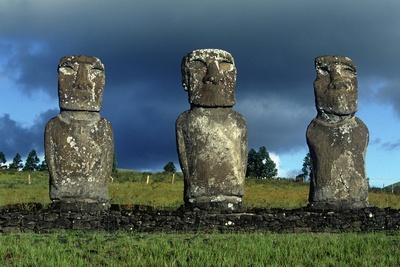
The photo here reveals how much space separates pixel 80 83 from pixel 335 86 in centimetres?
633

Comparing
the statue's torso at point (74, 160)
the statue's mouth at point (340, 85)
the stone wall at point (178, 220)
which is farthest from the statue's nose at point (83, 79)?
the statue's mouth at point (340, 85)

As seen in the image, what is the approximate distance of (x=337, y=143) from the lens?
752 inches

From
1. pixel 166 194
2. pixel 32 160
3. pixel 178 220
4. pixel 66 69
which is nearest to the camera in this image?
pixel 178 220

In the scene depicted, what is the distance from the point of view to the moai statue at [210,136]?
18203mm

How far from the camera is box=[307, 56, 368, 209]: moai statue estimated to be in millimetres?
18984

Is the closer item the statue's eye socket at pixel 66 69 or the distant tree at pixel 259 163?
the statue's eye socket at pixel 66 69

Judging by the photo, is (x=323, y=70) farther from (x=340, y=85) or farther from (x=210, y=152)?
(x=210, y=152)

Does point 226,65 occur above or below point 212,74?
above

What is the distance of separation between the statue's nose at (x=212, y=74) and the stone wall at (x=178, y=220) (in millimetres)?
3146

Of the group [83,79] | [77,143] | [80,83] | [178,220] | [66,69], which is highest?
[66,69]

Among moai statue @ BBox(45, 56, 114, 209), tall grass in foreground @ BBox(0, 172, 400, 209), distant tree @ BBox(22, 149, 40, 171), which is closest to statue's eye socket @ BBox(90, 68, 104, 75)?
moai statue @ BBox(45, 56, 114, 209)

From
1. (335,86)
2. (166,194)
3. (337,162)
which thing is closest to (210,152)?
(337,162)

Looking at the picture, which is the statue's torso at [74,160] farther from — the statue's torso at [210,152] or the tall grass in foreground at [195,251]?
the tall grass in foreground at [195,251]

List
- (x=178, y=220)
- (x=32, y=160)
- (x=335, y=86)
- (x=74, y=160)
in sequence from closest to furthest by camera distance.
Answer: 1. (x=178, y=220)
2. (x=74, y=160)
3. (x=335, y=86)
4. (x=32, y=160)
